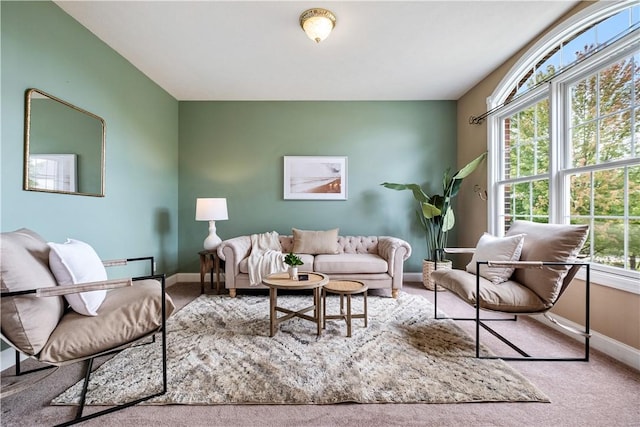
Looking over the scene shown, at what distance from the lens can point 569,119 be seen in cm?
247

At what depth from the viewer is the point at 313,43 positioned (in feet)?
8.96

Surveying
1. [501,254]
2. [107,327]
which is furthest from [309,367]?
[501,254]

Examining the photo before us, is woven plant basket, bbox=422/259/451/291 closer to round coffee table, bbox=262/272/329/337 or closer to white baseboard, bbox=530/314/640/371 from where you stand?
white baseboard, bbox=530/314/640/371

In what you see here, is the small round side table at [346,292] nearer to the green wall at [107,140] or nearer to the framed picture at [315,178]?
the framed picture at [315,178]

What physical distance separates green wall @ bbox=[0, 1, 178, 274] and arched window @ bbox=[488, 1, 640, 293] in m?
4.23

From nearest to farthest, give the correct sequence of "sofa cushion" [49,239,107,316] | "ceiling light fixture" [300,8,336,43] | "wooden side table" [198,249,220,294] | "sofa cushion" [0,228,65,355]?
1. "sofa cushion" [0,228,65,355]
2. "sofa cushion" [49,239,107,316]
3. "ceiling light fixture" [300,8,336,43]
4. "wooden side table" [198,249,220,294]

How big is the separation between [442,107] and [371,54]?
6.08 feet

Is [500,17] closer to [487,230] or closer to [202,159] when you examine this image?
[487,230]

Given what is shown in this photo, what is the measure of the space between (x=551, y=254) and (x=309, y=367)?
1.90 m

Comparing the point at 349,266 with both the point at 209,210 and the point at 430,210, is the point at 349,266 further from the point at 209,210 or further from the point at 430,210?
the point at 209,210

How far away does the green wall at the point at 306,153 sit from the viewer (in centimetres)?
422

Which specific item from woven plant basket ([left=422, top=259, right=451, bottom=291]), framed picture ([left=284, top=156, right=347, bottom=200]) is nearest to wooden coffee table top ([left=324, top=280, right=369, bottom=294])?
woven plant basket ([left=422, top=259, right=451, bottom=291])

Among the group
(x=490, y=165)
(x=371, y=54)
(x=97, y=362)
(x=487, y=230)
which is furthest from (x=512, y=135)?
(x=97, y=362)

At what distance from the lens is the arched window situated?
6.52 feet
